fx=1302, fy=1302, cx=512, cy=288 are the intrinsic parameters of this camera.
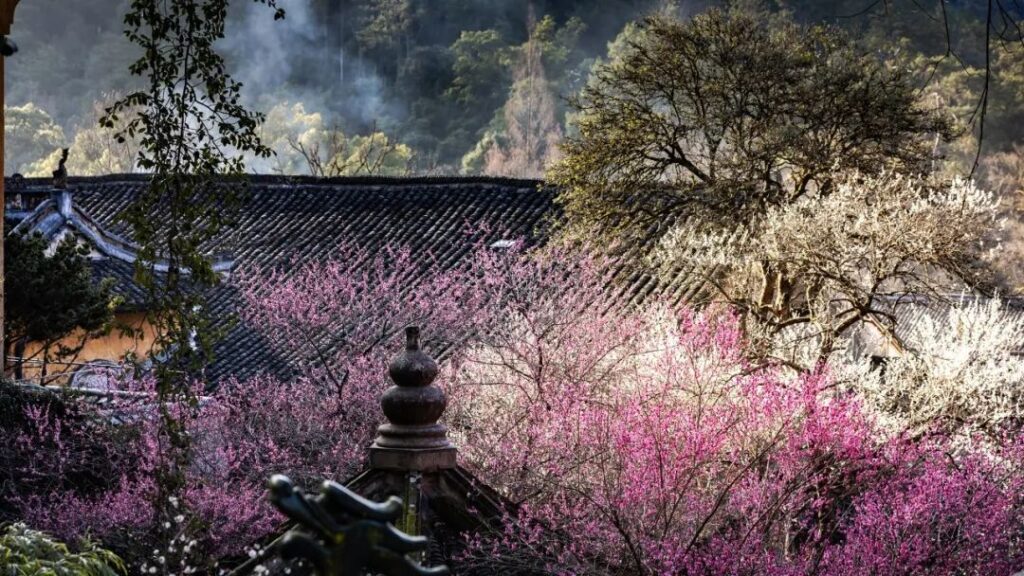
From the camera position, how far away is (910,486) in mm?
9133

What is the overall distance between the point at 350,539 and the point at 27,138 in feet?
186

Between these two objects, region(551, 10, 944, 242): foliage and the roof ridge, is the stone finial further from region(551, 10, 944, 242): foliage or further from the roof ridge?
the roof ridge

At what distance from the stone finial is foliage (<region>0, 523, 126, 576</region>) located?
1.77 m

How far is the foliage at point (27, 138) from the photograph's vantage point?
177 ft

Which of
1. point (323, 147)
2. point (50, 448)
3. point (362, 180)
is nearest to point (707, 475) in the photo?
point (50, 448)

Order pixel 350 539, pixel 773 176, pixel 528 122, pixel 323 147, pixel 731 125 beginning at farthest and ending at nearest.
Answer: pixel 323 147 → pixel 528 122 → pixel 773 176 → pixel 731 125 → pixel 350 539

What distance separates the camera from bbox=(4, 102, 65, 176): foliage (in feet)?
177

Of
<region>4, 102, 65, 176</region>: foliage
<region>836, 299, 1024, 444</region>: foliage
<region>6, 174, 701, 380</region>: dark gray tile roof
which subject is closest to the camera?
<region>836, 299, 1024, 444</region>: foliage

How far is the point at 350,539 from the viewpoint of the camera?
6.02 feet

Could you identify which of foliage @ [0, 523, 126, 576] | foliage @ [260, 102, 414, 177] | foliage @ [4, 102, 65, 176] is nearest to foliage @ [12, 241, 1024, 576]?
foliage @ [0, 523, 126, 576]

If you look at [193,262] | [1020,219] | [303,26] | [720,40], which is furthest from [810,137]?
[303,26]

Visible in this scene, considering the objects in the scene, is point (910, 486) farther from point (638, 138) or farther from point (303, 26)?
point (303, 26)

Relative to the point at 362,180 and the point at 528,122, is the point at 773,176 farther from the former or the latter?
the point at 528,122

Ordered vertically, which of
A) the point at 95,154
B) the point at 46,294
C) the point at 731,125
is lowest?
the point at 46,294
